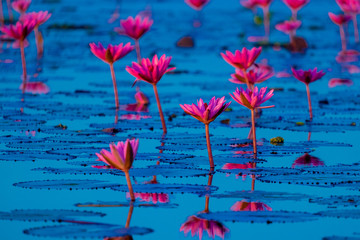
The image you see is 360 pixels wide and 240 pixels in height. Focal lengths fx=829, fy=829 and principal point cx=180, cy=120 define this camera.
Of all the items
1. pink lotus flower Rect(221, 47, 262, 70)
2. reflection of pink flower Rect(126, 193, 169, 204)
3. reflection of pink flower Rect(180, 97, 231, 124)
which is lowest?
reflection of pink flower Rect(126, 193, 169, 204)

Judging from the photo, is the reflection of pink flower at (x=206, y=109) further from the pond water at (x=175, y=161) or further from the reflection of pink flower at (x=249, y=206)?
the reflection of pink flower at (x=249, y=206)

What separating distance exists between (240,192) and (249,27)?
40.1 feet

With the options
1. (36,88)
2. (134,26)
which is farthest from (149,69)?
(36,88)

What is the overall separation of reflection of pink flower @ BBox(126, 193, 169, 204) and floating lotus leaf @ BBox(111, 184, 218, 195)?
15 mm

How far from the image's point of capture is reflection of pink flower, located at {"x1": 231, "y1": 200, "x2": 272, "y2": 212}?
3633mm

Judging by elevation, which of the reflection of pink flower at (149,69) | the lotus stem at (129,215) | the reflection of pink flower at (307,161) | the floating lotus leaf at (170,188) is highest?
the reflection of pink flower at (149,69)

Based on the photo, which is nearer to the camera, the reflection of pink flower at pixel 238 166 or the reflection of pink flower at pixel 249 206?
the reflection of pink flower at pixel 249 206

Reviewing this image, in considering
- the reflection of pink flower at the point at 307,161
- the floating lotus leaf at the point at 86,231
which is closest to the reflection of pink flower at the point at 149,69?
the reflection of pink flower at the point at 307,161

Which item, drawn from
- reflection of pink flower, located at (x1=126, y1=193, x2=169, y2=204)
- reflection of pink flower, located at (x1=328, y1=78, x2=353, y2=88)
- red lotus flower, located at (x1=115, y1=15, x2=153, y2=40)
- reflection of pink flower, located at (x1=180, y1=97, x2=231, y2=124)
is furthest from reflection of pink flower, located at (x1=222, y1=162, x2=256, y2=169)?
reflection of pink flower, located at (x1=328, y1=78, x2=353, y2=88)

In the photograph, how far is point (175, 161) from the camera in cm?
474

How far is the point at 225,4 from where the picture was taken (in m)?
22.4

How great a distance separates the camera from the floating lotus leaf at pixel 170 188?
3941 millimetres

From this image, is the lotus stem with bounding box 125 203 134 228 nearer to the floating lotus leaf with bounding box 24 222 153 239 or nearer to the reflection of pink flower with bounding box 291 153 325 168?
the floating lotus leaf with bounding box 24 222 153 239

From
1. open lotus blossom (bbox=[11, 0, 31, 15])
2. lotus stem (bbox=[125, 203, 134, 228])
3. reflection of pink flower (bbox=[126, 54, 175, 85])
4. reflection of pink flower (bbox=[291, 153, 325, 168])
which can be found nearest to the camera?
lotus stem (bbox=[125, 203, 134, 228])
